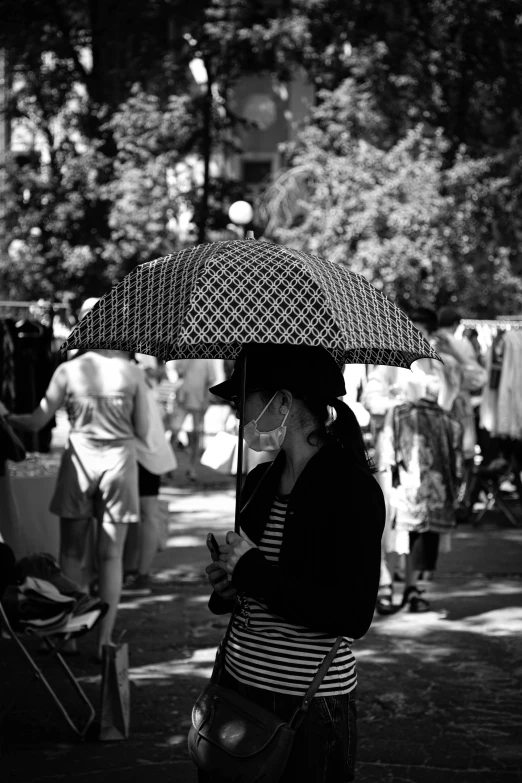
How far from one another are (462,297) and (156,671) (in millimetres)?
16921

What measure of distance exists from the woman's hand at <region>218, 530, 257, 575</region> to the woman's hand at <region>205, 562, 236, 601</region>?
88 mm

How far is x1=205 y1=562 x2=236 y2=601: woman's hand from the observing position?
125 inches

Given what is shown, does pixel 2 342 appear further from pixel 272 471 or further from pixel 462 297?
pixel 462 297

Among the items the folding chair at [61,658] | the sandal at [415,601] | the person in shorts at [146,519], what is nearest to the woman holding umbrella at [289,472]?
the folding chair at [61,658]

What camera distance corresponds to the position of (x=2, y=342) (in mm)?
Answer: 10734

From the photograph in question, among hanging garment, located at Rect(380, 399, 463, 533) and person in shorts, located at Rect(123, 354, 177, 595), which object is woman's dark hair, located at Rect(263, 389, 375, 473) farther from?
hanging garment, located at Rect(380, 399, 463, 533)

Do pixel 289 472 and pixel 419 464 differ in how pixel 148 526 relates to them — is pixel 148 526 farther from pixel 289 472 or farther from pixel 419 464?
pixel 289 472

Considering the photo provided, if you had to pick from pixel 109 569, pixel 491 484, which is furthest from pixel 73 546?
pixel 491 484

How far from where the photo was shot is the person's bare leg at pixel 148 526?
845cm

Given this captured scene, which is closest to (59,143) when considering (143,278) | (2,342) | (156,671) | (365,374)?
(2,342)

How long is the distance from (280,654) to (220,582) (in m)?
0.26

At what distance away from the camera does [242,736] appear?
2963 mm

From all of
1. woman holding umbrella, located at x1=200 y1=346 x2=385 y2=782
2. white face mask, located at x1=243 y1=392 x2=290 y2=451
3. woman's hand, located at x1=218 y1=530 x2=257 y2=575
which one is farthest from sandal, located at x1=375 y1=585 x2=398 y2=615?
woman's hand, located at x1=218 y1=530 x2=257 y2=575

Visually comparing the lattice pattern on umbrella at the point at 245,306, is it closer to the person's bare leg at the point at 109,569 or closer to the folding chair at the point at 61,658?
the folding chair at the point at 61,658
